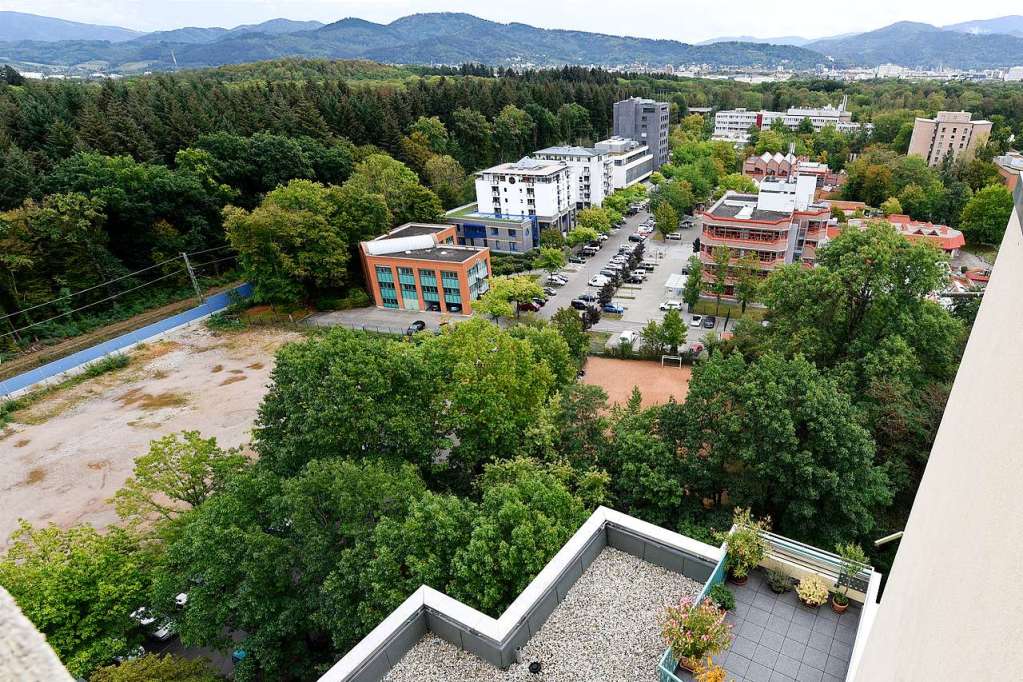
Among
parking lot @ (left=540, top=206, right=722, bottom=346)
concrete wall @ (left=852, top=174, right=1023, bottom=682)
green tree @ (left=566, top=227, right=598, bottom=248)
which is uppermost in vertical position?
concrete wall @ (left=852, top=174, right=1023, bottom=682)

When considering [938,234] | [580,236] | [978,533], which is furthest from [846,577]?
[938,234]

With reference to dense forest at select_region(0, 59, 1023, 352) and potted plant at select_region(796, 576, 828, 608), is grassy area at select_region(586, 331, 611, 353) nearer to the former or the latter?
dense forest at select_region(0, 59, 1023, 352)

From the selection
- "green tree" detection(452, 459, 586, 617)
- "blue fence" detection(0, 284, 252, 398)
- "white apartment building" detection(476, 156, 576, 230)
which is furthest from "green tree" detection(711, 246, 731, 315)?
"blue fence" detection(0, 284, 252, 398)

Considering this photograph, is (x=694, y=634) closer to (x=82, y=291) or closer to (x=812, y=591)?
(x=812, y=591)

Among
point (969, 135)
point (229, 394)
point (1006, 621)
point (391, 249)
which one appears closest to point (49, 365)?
point (229, 394)

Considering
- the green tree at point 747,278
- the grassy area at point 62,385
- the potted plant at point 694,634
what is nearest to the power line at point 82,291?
the grassy area at point 62,385
